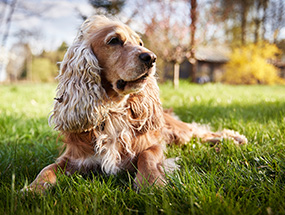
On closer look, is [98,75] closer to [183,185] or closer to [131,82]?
[131,82]

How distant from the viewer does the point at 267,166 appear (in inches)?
63.1

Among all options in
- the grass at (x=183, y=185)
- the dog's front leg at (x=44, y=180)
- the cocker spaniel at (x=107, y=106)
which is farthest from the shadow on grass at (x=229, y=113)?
the dog's front leg at (x=44, y=180)

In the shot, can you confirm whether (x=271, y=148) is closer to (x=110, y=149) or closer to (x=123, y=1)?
(x=110, y=149)

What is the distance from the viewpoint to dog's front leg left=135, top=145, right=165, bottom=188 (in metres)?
1.59

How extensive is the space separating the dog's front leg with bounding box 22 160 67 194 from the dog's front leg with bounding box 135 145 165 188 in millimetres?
579

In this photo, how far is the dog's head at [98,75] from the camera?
1.85m

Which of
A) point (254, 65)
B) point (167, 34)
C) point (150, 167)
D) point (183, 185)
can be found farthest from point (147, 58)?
point (254, 65)

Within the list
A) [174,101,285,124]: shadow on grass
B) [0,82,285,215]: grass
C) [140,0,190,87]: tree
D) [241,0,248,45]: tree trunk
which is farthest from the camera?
[241,0,248,45]: tree trunk

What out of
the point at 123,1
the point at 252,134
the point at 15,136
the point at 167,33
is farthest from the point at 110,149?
the point at 123,1

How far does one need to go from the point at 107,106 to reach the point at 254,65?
626 inches

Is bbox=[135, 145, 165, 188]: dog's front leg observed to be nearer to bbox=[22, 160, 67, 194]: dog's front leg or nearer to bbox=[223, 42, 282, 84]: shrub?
bbox=[22, 160, 67, 194]: dog's front leg

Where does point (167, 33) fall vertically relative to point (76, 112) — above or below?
above

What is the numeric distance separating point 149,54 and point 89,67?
511mm

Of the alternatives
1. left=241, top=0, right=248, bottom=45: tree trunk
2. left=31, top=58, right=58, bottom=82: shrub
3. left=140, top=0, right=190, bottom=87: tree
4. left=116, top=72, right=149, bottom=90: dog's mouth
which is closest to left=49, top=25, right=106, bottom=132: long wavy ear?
left=116, top=72, right=149, bottom=90: dog's mouth
